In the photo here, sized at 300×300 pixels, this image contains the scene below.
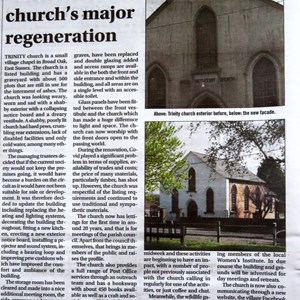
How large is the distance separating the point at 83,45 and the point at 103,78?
61 mm

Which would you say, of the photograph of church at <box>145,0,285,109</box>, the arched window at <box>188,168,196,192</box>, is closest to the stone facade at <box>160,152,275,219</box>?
the arched window at <box>188,168,196,192</box>

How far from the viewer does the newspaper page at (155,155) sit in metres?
0.67

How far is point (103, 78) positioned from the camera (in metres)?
0.69

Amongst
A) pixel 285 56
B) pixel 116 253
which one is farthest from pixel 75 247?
pixel 285 56

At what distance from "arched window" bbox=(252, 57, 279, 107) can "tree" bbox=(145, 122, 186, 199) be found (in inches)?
4.9

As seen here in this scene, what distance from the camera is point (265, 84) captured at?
68 centimetres

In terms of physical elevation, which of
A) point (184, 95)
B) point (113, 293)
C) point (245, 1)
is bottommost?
point (113, 293)

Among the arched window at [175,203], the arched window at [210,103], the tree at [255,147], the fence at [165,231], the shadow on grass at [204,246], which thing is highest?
the arched window at [210,103]

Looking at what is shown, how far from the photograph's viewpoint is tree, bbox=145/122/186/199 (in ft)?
2.24

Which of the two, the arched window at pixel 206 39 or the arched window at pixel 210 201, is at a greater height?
the arched window at pixel 206 39

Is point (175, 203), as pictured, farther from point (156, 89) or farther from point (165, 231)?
point (156, 89)

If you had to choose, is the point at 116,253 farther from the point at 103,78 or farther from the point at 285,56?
the point at 285,56

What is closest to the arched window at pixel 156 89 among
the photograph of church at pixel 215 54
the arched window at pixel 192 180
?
the photograph of church at pixel 215 54

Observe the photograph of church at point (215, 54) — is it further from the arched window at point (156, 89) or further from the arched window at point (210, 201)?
the arched window at point (210, 201)
